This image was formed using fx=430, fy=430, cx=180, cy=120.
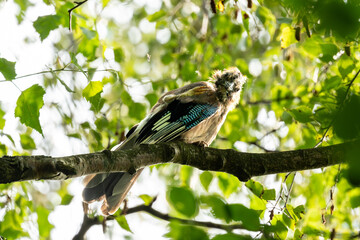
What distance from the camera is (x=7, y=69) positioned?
308 cm

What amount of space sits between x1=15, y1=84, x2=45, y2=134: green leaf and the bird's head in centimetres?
255

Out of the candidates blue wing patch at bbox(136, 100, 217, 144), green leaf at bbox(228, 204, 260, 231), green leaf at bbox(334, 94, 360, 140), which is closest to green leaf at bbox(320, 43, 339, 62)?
blue wing patch at bbox(136, 100, 217, 144)

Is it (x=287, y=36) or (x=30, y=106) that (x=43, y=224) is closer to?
(x=30, y=106)

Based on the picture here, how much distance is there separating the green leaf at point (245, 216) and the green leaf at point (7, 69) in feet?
6.64

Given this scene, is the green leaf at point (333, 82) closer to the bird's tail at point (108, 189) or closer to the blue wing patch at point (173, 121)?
the blue wing patch at point (173, 121)

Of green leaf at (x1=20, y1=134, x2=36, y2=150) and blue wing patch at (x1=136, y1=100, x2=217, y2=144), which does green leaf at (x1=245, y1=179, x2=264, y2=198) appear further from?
green leaf at (x1=20, y1=134, x2=36, y2=150)

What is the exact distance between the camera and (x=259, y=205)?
3.16 m

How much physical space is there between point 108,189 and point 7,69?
Answer: 6.45ft

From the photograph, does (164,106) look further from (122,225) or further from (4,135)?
(4,135)

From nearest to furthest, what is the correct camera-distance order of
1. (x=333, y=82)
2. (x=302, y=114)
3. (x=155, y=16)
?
(x=302, y=114)
(x=333, y=82)
(x=155, y=16)

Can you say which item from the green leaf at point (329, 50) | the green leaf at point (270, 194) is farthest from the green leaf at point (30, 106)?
the green leaf at point (329, 50)

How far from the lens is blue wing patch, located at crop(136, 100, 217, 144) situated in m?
4.51

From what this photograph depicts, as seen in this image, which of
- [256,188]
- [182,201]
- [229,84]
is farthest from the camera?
[229,84]

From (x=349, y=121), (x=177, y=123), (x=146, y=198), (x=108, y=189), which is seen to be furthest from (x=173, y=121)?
(x=349, y=121)
